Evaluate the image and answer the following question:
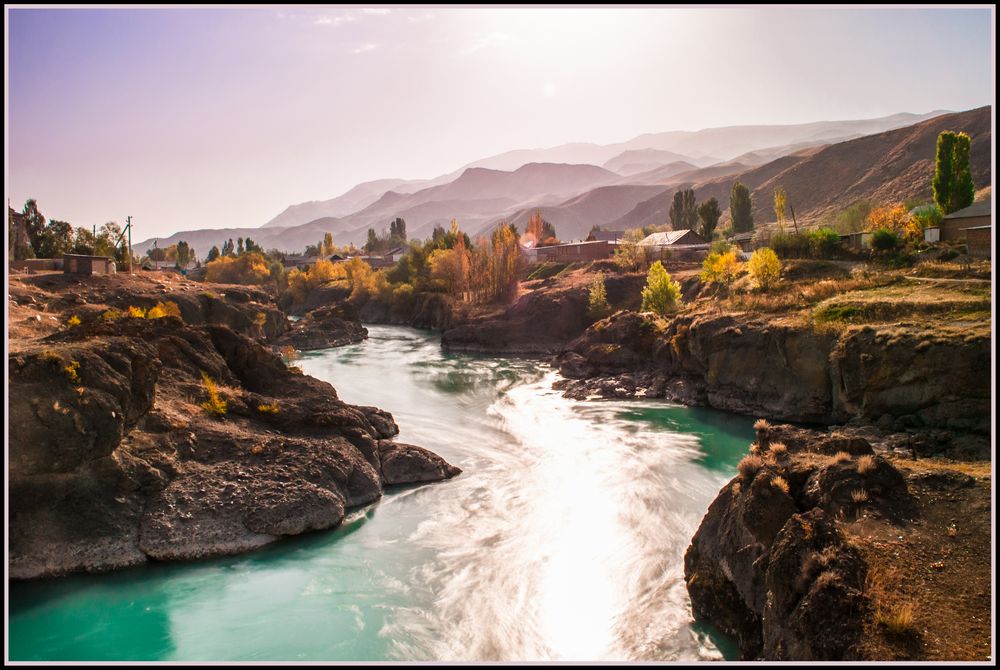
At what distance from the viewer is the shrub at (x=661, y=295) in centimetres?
5338

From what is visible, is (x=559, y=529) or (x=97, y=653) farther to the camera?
(x=559, y=529)

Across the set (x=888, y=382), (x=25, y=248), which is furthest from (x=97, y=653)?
(x=25, y=248)

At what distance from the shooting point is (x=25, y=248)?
6100 cm

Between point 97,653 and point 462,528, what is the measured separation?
10370 millimetres

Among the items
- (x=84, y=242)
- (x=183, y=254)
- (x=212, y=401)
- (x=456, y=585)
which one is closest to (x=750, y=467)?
(x=456, y=585)

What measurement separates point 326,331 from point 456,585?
57.6 m

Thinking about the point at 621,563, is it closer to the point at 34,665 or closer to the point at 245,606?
the point at 245,606

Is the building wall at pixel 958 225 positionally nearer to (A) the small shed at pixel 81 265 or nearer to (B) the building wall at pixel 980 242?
(B) the building wall at pixel 980 242

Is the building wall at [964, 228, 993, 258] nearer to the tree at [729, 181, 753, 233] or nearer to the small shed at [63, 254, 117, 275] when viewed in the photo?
the small shed at [63, 254, 117, 275]

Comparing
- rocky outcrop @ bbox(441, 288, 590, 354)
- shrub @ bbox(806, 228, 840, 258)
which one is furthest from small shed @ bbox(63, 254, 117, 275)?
shrub @ bbox(806, 228, 840, 258)

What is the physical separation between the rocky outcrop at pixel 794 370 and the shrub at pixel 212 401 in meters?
25.1

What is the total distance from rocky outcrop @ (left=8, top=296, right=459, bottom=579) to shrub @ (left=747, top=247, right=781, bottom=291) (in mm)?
29483

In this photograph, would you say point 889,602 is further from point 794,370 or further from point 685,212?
point 685,212

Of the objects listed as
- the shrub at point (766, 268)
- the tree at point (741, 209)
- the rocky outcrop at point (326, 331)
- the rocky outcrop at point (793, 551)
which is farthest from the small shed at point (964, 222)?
the tree at point (741, 209)
